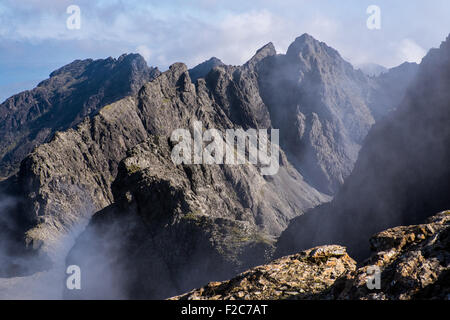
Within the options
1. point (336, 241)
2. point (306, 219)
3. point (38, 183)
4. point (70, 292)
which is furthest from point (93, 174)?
point (336, 241)

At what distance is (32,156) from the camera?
17475 centimetres

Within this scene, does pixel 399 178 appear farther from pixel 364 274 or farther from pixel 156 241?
pixel 364 274

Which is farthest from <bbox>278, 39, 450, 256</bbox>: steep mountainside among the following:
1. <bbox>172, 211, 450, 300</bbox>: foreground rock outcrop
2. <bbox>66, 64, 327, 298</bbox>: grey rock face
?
<bbox>172, 211, 450, 300</bbox>: foreground rock outcrop

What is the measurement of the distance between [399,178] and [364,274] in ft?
316

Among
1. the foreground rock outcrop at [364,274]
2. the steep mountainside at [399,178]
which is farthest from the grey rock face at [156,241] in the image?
the foreground rock outcrop at [364,274]

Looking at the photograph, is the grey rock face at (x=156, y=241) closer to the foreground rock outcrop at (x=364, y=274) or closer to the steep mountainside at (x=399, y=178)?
the steep mountainside at (x=399, y=178)

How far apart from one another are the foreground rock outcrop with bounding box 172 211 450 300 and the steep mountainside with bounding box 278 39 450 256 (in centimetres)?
6643

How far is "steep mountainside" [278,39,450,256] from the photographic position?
88750 millimetres

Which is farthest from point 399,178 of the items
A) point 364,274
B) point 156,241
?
point 364,274

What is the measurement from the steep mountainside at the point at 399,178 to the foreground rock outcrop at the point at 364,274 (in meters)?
66.4

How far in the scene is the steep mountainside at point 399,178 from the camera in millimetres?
88750

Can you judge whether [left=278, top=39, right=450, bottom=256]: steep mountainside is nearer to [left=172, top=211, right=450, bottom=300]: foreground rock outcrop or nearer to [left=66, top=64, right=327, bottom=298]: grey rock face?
[left=66, top=64, right=327, bottom=298]: grey rock face

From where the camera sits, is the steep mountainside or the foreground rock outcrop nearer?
the foreground rock outcrop

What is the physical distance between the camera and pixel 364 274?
13391 millimetres
